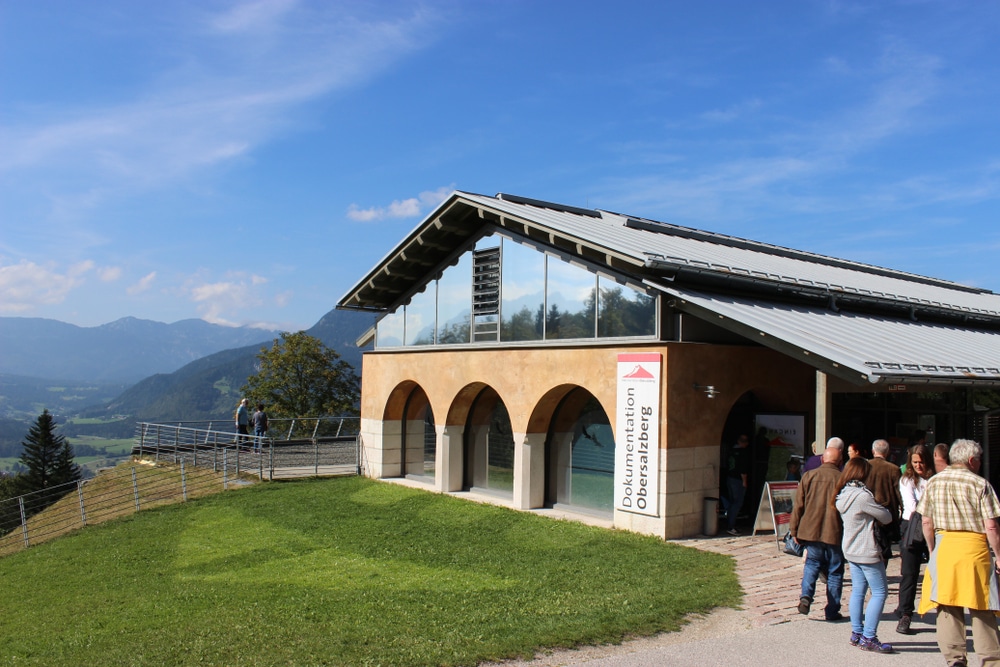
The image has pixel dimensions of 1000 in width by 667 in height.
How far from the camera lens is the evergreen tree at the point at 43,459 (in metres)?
62.0

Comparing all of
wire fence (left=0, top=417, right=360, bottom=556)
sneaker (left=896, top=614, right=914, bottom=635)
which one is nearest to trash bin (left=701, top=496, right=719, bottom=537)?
sneaker (left=896, top=614, right=914, bottom=635)

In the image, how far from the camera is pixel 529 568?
35.3ft

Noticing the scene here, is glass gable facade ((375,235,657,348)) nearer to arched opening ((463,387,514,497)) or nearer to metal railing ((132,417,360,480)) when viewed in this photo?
arched opening ((463,387,514,497))

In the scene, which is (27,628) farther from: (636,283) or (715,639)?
(636,283)

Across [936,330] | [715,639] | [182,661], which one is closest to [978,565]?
[715,639]

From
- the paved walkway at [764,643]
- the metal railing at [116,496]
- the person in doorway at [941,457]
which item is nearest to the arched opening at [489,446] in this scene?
the metal railing at [116,496]

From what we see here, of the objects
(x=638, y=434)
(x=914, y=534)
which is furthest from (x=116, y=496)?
(x=914, y=534)

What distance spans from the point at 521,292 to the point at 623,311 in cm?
288

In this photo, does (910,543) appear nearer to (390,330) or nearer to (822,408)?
(822,408)

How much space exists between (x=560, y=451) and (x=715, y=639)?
8.36 m

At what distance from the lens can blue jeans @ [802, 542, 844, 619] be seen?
311 inches

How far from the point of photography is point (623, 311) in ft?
44.7

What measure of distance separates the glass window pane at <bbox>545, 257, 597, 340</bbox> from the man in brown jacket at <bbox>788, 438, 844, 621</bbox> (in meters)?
6.67

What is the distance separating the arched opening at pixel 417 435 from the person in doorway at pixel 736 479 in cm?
914
